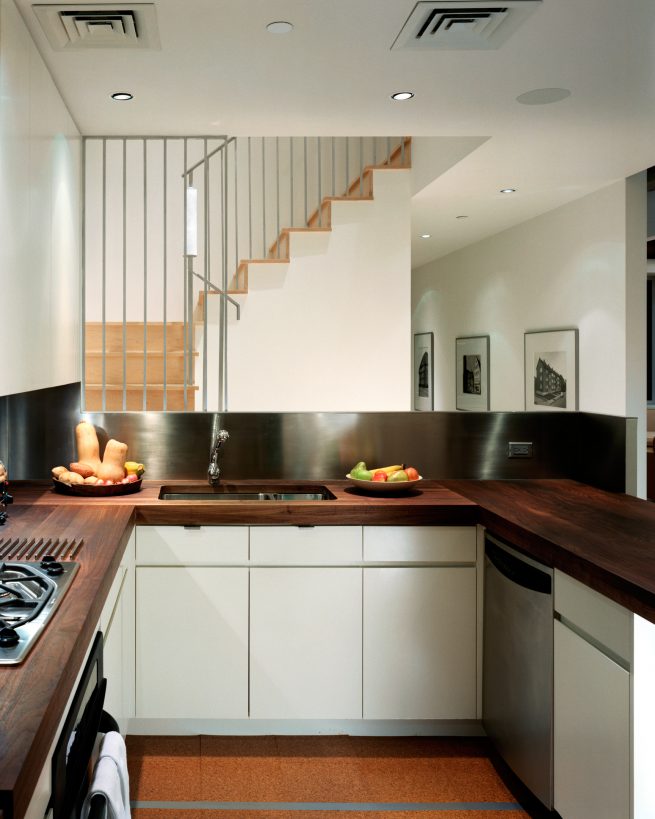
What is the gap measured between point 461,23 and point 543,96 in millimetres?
608

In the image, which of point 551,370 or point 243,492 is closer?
point 243,492

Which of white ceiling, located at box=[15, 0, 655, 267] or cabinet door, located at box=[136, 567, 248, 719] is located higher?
white ceiling, located at box=[15, 0, 655, 267]

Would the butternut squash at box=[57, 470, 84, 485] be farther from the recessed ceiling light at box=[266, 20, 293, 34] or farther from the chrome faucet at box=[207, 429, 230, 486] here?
the recessed ceiling light at box=[266, 20, 293, 34]

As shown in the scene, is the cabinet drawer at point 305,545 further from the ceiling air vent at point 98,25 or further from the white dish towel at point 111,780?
the ceiling air vent at point 98,25

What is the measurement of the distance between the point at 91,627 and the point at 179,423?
1773mm

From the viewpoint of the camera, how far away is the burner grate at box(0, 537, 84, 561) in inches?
76.0

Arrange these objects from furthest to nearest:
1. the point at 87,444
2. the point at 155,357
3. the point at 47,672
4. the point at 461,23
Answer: the point at 155,357 < the point at 87,444 < the point at 461,23 < the point at 47,672

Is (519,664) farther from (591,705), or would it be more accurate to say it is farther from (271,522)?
(271,522)

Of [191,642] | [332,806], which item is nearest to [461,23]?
[191,642]

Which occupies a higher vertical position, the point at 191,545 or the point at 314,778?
the point at 191,545

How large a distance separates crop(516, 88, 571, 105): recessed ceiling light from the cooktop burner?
201cm

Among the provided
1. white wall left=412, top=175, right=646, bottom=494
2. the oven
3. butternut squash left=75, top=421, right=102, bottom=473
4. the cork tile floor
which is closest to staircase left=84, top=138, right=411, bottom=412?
white wall left=412, top=175, right=646, bottom=494

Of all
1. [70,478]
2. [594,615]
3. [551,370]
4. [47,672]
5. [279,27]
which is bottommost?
[594,615]

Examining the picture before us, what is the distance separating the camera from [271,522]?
2730mm
